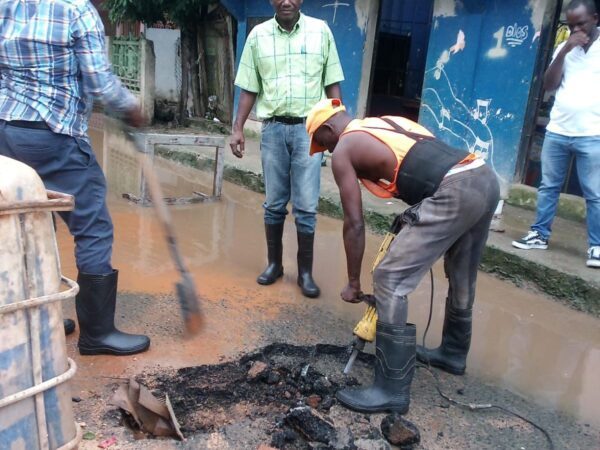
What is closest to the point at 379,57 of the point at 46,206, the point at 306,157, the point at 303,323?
the point at 306,157

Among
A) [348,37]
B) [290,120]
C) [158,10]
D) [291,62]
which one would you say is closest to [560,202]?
[290,120]

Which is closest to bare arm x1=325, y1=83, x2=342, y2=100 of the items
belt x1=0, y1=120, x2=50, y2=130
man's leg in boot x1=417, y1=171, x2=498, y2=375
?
man's leg in boot x1=417, y1=171, x2=498, y2=375

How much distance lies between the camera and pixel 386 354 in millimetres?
2803

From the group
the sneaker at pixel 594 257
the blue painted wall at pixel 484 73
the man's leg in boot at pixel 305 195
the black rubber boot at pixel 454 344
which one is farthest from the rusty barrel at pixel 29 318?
the blue painted wall at pixel 484 73

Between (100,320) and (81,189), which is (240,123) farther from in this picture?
(100,320)

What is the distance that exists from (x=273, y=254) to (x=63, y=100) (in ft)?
6.63

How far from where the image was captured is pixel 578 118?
15.1 ft

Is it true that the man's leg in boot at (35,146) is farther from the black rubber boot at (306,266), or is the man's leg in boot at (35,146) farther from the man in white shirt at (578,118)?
the man in white shirt at (578,118)

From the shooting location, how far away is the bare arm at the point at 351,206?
2.78 metres

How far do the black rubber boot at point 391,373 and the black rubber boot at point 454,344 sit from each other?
522 millimetres

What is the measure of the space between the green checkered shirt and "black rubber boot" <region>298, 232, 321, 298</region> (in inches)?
34.2

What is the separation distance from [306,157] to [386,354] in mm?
1733

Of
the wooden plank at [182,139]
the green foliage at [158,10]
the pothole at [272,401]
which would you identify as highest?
the green foliage at [158,10]

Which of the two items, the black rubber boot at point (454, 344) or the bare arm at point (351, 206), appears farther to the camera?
the black rubber boot at point (454, 344)
